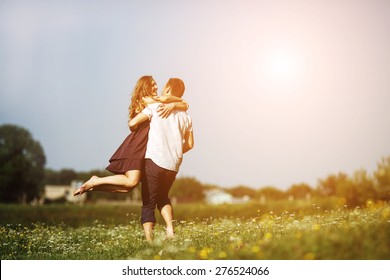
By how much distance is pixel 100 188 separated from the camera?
5461 millimetres

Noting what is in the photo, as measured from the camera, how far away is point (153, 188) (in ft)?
17.8

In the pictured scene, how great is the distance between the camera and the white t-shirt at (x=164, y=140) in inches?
216

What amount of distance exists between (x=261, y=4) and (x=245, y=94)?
1060 mm

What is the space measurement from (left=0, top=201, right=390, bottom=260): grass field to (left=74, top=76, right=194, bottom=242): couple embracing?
336mm

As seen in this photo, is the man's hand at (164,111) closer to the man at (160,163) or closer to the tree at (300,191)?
the man at (160,163)

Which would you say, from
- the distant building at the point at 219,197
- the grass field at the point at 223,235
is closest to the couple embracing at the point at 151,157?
the grass field at the point at 223,235

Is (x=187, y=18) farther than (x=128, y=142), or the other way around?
(x=187, y=18)

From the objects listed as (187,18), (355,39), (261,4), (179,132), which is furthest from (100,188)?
(355,39)

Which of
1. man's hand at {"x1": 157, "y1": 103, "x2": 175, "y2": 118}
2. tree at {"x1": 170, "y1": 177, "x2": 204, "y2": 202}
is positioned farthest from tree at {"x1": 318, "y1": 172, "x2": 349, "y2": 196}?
man's hand at {"x1": 157, "y1": 103, "x2": 175, "y2": 118}

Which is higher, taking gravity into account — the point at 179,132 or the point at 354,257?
the point at 179,132

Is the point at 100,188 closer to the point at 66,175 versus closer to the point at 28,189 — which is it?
the point at 66,175

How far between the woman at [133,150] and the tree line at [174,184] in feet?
1.46

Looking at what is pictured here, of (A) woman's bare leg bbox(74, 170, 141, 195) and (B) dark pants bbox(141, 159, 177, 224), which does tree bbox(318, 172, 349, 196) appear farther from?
(A) woman's bare leg bbox(74, 170, 141, 195)

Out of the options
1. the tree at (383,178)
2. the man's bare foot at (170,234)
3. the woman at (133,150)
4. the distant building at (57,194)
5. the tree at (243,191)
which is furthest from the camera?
the distant building at (57,194)
